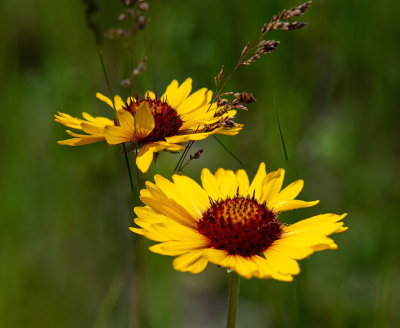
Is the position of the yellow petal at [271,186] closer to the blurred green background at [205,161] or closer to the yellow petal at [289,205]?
the yellow petal at [289,205]

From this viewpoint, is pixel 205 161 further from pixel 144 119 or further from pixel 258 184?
pixel 144 119

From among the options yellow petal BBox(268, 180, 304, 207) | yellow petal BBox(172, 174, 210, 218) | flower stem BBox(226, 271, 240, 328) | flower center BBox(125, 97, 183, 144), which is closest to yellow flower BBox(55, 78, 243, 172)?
flower center BBox(125, 97, 183, 144)

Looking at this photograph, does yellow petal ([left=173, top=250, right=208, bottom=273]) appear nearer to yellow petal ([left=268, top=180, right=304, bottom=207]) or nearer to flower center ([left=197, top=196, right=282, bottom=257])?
flower center ([left=197, top=196, right=282, bottom=257])

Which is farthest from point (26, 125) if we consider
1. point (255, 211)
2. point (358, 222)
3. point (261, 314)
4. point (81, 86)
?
point (255, 211)

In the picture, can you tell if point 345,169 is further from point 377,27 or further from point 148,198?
point 148,198

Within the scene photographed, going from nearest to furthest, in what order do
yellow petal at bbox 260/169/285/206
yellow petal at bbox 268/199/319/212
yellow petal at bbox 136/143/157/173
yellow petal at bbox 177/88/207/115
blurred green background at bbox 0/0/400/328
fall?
yellow petal at bbox 136/143/157/173 < yellow petal at bbox 268/199/319/212 < yellow petal at bbox 260/169/285/206 < yellow petal at bbox 177/88/207/115 < blurred green background at bbox 0/0/400/328

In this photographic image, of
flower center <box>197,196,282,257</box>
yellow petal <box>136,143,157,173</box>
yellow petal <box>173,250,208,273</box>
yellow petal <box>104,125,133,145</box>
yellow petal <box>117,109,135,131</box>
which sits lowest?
yellow petal <box>173,250,208,273</box>

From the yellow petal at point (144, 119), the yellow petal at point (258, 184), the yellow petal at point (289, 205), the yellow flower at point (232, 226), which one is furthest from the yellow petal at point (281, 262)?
the yellow petal at point (144, 119)
